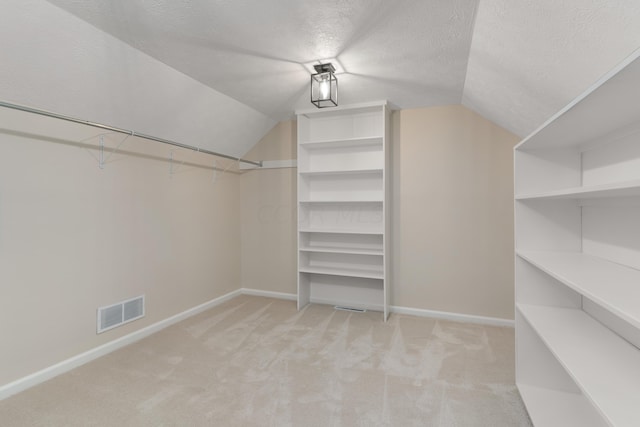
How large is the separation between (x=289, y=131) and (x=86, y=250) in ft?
8.30

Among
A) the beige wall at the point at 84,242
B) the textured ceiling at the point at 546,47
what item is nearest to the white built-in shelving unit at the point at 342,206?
the beige wall at the point at 84,242

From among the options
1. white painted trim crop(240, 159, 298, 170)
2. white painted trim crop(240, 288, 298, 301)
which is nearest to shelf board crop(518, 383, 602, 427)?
white painted trim crop(240, 288, 298, 301)

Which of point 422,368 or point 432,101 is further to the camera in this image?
point 432,101

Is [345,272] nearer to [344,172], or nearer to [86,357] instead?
[344,172]

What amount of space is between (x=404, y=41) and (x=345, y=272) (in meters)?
2.33

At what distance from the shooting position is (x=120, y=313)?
2.70 meters

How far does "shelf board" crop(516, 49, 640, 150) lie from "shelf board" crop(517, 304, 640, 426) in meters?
0.96

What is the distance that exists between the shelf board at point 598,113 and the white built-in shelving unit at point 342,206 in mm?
1817

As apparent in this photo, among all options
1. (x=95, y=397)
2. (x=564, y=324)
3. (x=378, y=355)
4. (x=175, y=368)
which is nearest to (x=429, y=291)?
(x=378, y=355)

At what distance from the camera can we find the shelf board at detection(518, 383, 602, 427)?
166cm

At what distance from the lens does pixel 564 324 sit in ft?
5.35

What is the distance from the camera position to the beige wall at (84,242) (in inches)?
80.7

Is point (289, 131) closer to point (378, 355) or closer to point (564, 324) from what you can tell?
point (378, 355)

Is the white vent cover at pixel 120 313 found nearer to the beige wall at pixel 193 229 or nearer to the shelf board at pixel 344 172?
the beige wall at pixel 193 229
